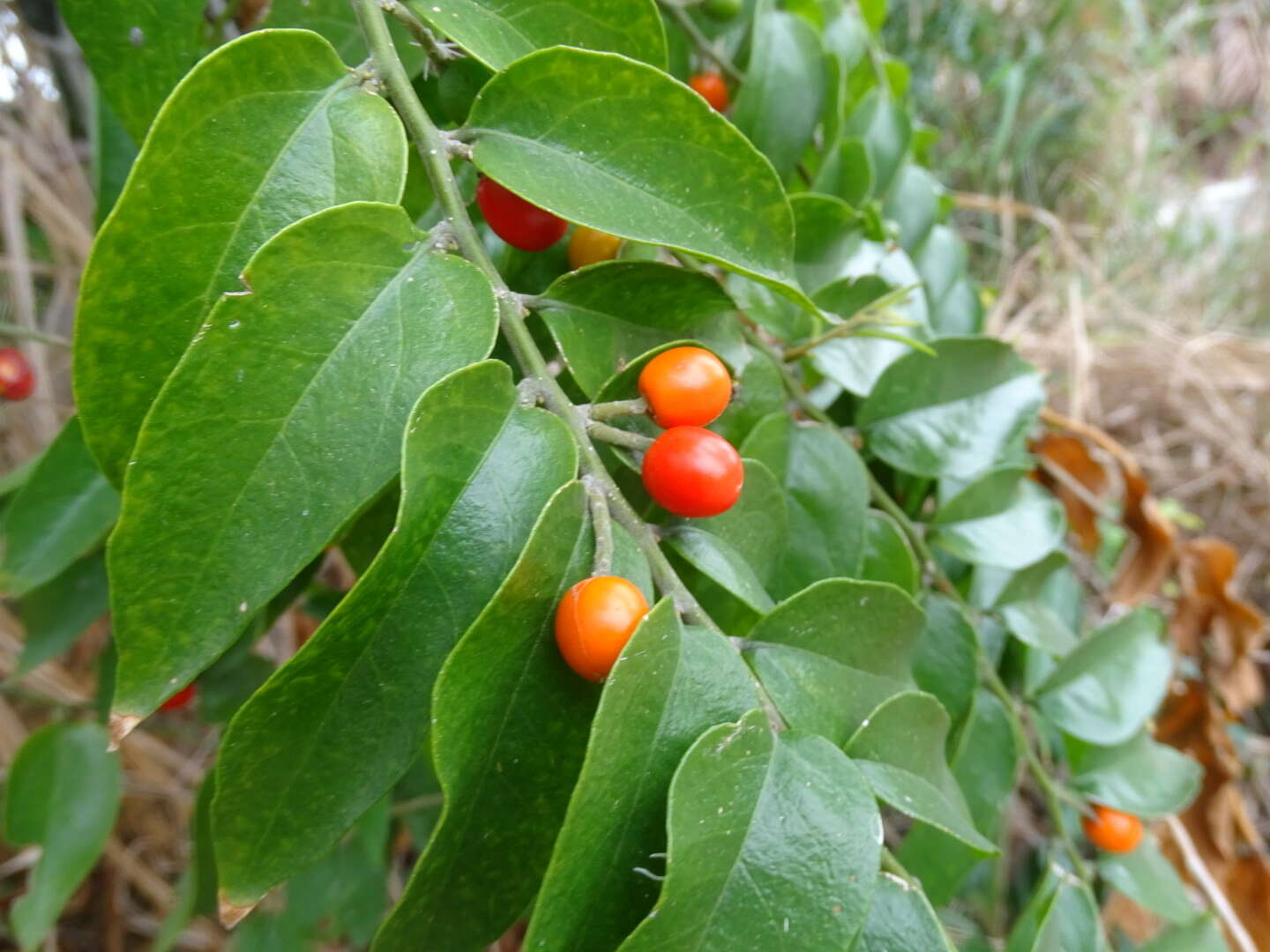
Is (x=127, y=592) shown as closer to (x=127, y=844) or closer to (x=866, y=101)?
(x=866, y=101)

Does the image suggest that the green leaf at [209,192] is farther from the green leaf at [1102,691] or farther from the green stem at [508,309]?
the green leaf at [1102,691]

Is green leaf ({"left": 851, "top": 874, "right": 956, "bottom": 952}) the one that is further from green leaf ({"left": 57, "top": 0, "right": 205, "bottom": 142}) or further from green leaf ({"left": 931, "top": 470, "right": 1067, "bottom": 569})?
green leaf ({"left": 57, "top": 0, "right": 205, "bottom": 142})

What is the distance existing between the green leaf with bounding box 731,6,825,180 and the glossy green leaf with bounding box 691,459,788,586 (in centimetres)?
33

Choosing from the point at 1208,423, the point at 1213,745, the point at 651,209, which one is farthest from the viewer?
the point at 1208,423

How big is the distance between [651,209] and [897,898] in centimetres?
32

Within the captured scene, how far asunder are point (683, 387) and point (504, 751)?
0.17 m

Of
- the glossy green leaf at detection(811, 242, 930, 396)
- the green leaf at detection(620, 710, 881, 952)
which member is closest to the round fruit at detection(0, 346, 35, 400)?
the glossy green leaf at detection(811, 242, 930, 396)

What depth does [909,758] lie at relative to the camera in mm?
418

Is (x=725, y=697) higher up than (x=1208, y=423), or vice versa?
(x=725, y=697)

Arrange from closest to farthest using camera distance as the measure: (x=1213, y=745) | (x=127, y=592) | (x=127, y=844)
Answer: (x=127, y=592) < (x=1213, y=745) < (x=127, y=844)

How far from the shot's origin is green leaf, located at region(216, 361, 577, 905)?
33cm

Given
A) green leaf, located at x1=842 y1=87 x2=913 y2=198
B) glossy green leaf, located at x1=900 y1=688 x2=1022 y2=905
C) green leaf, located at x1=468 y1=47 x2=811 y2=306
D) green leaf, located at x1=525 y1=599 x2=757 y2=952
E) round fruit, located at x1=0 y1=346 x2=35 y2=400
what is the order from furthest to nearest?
round fruit, located at x1=0 y1=346 x2=35 y2=400 → green leaf, located at x1=842 y1=87 x2=913 y2=198 → glossy green leaf, located at x1=900 y1=688 x2=1022 y2=905 → green leaf, located at x1=468 y1=47 x2=811 y2=306 → green leaf, located at x1=525 y1=599 x2=757 y2=952

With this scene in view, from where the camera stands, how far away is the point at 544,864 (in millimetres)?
350

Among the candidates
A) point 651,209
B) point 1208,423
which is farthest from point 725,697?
point 1208,423
